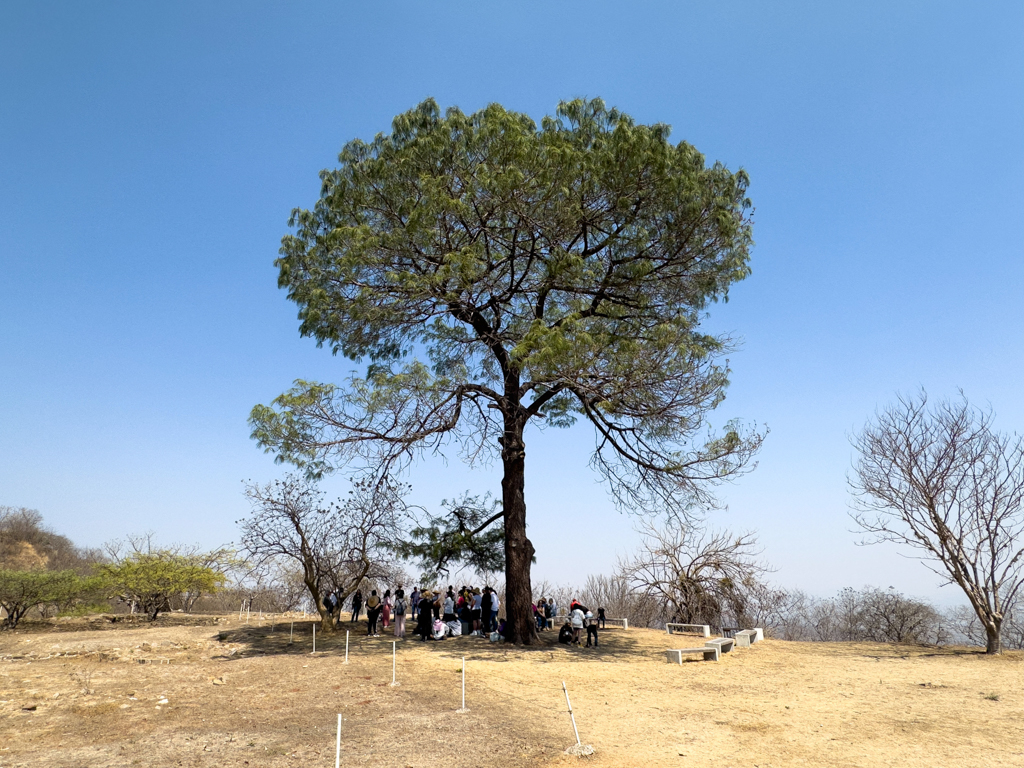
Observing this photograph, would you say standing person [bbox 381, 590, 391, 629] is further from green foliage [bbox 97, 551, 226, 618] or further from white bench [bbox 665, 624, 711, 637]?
green foliage [bbox 97, 551, 226, 618]

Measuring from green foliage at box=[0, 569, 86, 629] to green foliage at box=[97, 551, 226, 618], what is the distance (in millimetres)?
Answer: 1232

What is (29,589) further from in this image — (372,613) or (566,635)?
(566,635)

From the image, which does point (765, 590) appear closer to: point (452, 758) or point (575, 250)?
point (575, 250)

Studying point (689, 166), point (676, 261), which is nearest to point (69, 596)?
point (676, 261)

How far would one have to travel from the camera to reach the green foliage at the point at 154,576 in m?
20.8

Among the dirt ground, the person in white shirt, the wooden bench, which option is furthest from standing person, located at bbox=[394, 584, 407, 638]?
the wooden bench

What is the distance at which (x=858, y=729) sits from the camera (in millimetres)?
7211

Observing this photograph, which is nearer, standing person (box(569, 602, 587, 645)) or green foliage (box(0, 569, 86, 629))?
standing person (box(569, 602, 587, 645))

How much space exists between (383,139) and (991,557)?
56.8ft

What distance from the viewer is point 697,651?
42.5 ft

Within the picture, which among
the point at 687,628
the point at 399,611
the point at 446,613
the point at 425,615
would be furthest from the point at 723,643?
the point at 399,611

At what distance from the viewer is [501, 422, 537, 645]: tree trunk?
13984 millimetres

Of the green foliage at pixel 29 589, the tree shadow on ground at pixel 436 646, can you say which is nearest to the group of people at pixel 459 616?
the tree shadow on ground at pixel 436 646

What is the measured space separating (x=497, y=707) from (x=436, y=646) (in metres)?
5.89
